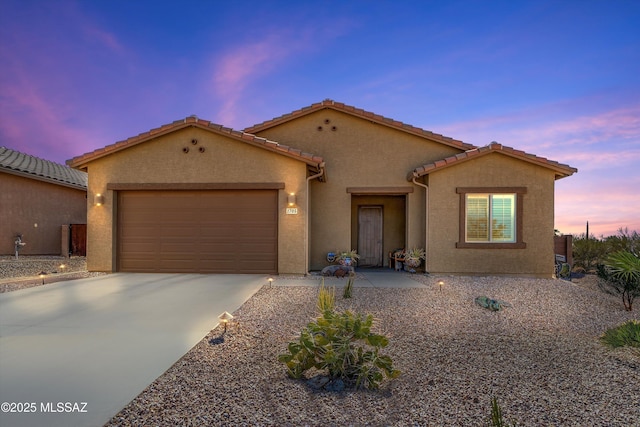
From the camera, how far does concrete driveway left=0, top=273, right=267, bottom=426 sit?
2.69m

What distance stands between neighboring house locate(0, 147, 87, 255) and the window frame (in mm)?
16074

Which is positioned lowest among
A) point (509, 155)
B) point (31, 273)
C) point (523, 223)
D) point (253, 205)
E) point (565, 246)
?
point (31, 273)

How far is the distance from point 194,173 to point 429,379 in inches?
333

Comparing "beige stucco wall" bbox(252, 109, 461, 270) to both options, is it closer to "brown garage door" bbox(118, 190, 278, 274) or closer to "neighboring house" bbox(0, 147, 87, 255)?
"brown garage door" bbox(118, 190, 278, 274)

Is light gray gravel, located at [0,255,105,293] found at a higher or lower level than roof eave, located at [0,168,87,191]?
lower

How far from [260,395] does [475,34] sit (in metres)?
13.3

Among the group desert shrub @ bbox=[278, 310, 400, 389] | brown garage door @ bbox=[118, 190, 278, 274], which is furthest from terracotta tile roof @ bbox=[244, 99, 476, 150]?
desert shrub @ bbox=[278, 310, 400, 389]

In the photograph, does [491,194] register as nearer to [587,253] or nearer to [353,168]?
[353,168]

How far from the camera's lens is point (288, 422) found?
244cm

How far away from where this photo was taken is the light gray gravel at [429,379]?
2.53 metres

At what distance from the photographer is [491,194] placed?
9.94 m

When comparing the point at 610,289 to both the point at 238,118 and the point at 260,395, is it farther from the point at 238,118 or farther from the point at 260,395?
the point at 238,118

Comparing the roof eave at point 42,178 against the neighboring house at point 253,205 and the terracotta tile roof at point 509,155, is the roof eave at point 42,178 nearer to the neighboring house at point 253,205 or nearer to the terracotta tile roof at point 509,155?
the neighboring house at point 253,205

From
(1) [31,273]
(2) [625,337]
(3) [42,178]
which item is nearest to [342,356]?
(2) [625,337]
